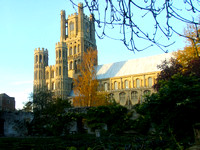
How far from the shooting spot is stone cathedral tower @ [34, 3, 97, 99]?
174 ft

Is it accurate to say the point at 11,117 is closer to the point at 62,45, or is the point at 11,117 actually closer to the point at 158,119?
the point at 158,119

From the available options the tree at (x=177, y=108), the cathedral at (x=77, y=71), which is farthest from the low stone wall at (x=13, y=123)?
the cathedral at (x=77, y=71)

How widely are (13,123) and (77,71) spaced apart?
39387mm

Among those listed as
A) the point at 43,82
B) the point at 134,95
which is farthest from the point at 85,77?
the point at 43,82

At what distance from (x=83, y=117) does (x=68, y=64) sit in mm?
43427

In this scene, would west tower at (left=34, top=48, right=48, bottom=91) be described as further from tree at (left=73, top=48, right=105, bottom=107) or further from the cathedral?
tree at (left=73, top=48, right=105, bottom=107)

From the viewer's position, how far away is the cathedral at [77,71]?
44188 mm

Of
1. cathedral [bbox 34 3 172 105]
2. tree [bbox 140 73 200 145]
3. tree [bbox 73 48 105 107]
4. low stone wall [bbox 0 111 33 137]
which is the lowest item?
low stone wall [bbox 0 111 33 137]

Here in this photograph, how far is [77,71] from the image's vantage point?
5666cm

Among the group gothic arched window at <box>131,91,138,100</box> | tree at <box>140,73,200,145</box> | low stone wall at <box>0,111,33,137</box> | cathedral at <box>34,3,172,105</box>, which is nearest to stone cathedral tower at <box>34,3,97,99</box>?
cathedral at <box>34,3,172,105</box>

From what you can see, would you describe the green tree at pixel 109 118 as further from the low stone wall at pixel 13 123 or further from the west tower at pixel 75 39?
the west tower at pixel 75 39

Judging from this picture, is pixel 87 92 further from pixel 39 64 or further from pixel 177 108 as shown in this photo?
pixel 39 64

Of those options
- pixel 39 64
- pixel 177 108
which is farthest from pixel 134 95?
pixel 177 108

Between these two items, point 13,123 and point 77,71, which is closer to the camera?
point 13,123
